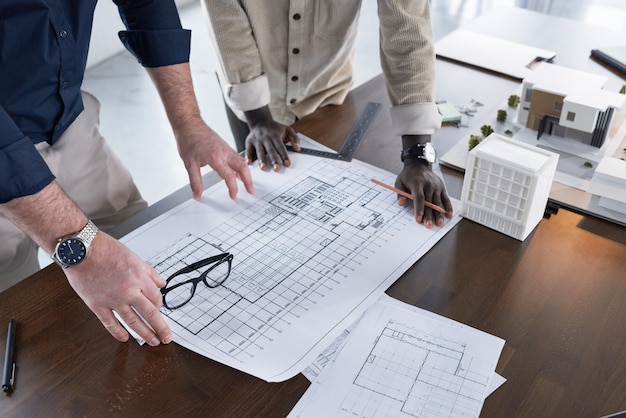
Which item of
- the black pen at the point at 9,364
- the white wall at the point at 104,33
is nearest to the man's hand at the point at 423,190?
the black pen at the point at 9,364

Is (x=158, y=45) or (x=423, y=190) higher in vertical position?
(x=158, y=45)

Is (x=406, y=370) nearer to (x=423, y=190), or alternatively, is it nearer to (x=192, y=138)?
(x=423, y=190)

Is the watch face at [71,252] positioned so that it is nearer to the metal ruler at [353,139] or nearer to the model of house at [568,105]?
the metal ruler at [353,139]

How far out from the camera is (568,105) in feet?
4.29

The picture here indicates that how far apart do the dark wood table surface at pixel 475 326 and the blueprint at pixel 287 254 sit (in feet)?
0.12

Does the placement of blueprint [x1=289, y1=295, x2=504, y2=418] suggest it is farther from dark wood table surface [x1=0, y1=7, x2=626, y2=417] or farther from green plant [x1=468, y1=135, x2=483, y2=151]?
green plant [x1=468, y1=135, x2=483, y2=151]

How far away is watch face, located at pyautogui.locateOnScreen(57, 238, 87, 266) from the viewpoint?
0.94m

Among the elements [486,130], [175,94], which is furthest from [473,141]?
[175,94]

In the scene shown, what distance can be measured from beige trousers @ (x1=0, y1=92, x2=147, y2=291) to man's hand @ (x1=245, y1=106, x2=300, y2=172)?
420 millimetres

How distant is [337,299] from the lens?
102 cm

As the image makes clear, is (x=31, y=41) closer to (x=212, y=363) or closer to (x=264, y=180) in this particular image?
(x=264, y=180)

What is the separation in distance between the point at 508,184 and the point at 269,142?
23.1 inches

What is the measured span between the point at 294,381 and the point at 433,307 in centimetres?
29

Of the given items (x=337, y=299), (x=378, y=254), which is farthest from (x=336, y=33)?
(x=337, y=299)
